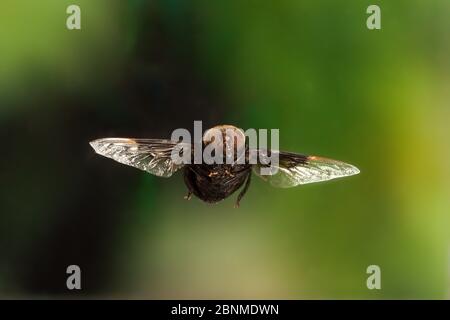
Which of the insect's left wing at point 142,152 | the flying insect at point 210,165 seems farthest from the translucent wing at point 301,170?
the insect's left wing at point 142,152

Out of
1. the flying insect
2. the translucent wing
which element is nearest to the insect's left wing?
the flying insect

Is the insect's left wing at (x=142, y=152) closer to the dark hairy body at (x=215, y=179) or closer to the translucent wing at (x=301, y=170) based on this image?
the dark hairy body at (x=215, y=179)

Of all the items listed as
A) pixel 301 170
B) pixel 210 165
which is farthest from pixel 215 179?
pixel 301 170

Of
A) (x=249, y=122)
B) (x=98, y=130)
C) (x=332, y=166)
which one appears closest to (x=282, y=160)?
(x=332, y=166)

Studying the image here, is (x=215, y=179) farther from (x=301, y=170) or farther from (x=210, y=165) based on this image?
(x=301, y=170)

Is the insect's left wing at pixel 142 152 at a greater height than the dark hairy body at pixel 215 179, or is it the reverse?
the insect's left wing at pixel 142 152

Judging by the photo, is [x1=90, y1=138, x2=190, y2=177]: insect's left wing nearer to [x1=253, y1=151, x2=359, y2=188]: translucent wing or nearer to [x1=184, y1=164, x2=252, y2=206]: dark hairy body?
[x1=184, y1=164, x2=252, y2=206]: dark hairy body
